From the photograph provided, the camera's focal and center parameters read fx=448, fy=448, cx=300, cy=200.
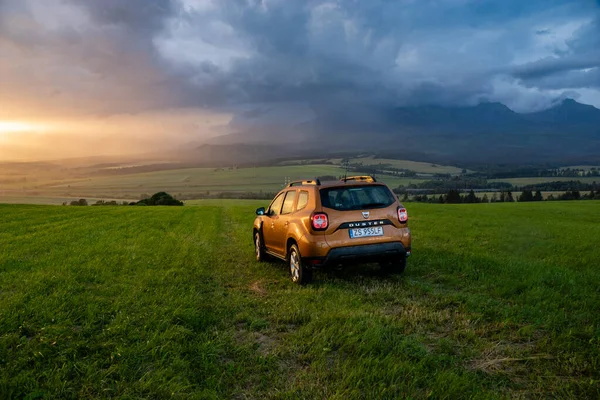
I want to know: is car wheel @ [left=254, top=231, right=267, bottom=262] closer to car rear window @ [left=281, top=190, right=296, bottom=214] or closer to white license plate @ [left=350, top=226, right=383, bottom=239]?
car rear window @ [left=281, top=190, right=296, bottom=214]

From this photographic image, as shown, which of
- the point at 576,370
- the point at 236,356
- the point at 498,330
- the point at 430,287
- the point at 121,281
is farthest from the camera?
the point at 121,281

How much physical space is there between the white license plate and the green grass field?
37.1 inches

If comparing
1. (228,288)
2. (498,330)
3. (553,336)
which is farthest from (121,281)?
(553,336)

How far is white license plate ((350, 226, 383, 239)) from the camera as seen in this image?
26.9 feet

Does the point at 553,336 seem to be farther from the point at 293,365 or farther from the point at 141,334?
the point at 141,334

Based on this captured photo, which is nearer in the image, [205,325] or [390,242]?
[205,325]

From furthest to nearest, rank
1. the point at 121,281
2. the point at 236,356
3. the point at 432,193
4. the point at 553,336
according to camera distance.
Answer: the point at 432,193 → the point at 121,281 → the point at 553,336 → the point at 236,356

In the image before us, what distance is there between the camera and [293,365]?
4637 mm

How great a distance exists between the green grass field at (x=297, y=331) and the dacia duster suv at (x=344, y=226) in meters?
0.54

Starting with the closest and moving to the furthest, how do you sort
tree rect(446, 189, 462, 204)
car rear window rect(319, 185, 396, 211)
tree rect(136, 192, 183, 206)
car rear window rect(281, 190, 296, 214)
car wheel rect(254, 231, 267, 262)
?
car rear window rect(319, 185, 396, 211)
car rear window rect(281, 190, 296, 214)
car wheel rect(254, 231, 267, 262)
tree rect(136, 192, 183, 206)
tree rect(446, 189, 462, 204)

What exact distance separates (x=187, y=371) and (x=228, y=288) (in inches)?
157

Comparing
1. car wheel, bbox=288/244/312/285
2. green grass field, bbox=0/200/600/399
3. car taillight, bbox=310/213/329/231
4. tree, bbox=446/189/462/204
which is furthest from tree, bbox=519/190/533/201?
car taillight, bbox=310/213/329/231

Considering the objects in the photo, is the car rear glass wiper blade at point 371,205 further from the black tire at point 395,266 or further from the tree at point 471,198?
the tree at point 471,198

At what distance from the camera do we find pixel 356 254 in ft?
26.6
